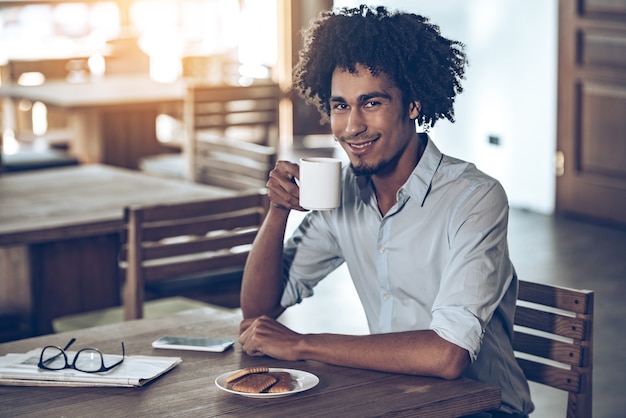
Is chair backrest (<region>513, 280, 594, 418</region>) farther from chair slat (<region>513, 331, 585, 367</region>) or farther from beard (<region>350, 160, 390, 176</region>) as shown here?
beard (<region>350, 160, 390, 176</region>)

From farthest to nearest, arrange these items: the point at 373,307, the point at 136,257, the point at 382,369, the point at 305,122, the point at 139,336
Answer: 1. the point at 305,122
2. the point at 136,257
3. the point at 373,307
4. the point at 139,336
5. the point at 382,369

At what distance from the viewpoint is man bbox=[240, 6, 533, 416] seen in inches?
73.2

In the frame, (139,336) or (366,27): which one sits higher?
(366,27)

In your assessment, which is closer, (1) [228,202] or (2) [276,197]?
(2) [276,197]

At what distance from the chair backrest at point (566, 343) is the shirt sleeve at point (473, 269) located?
127 mm

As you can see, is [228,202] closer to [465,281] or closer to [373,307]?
[373,307]

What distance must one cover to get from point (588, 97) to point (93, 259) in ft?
→ 11.2


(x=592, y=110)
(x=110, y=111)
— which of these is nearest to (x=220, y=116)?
(x=110, y=111)

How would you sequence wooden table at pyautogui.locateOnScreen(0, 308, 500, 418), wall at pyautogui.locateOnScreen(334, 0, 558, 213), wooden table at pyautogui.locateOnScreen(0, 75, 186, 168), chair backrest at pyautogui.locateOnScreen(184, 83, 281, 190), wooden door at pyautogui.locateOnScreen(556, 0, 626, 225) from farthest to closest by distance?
1. wall at pyautogui.locateOnScreen(334, 0, 558, 213)
2. wooden door at pyautogui.locateOnScreen(556, 0, 626, 225)
3. wooden table at pyautogui.locateOnScreen(0, 75, 186, 168)
4. chair backrest at pyautogui.locateOnScreen(184, 83, 281, 190)
5. wooden table at pyautogui.locateOnScreen(0, 308, 500, 418)

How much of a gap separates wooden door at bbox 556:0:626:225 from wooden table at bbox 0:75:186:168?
7.18 ft

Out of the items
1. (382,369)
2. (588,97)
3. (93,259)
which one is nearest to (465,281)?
(382,369)

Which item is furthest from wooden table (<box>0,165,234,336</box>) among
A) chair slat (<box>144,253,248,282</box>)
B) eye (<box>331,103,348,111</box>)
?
eye (<box>331,103,348,111</box>)

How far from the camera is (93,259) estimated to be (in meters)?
3.57

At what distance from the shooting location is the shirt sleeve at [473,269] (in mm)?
1832
